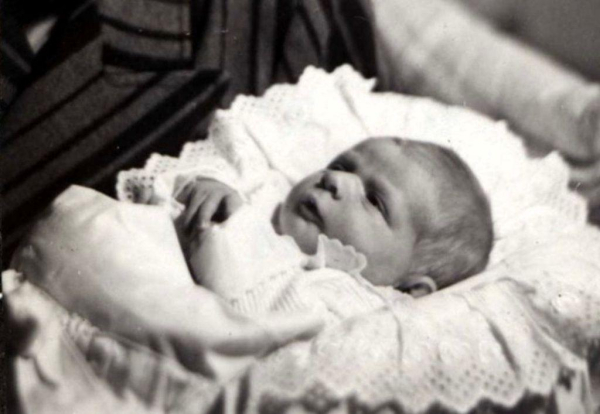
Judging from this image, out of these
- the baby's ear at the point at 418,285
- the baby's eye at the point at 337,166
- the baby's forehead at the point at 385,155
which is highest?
the baby's forehead at the point at 385,155

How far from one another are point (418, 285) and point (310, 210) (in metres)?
0.13

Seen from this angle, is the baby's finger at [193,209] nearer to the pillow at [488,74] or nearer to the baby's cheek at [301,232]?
the baby's cheek at [301,232]

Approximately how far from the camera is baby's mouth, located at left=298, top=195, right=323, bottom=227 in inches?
32.6

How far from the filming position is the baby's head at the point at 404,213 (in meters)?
0.84

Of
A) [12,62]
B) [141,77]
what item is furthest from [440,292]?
[12,62]

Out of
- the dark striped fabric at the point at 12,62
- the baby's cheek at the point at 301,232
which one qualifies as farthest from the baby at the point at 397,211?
the dark striped fabric at the point at 12,62

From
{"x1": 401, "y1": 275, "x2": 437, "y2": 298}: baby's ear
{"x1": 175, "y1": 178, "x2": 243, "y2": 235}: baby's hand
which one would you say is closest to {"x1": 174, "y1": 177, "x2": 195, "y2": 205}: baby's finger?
{"x1": 175, "y1": 178, "x2": 243, "y2": 235}: baby's hand

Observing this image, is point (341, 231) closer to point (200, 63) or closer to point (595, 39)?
point (200, 63)

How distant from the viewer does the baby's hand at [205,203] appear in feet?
2.63

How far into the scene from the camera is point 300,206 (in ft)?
2.76

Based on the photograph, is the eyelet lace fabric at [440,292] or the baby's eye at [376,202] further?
the baby's eye at [376,202]

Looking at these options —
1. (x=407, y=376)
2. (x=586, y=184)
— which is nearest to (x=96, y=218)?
(x=407, y=376)

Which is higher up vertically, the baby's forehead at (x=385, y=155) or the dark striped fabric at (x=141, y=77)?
the dark striped fabric at (x=141, y=77)

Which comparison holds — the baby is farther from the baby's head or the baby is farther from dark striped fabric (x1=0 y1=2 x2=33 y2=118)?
dark striped fabric (x1=0 y1=2 x2=33 y2=118)
